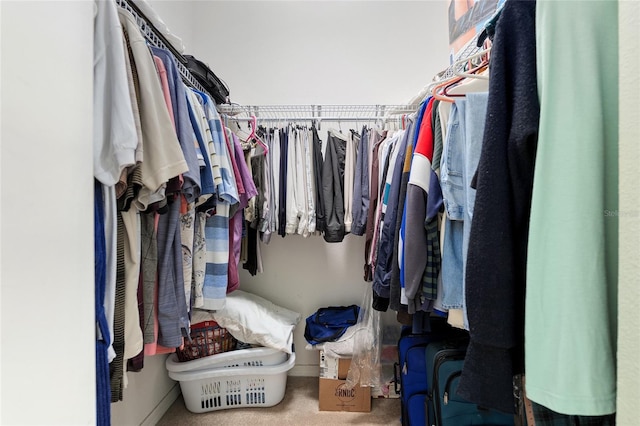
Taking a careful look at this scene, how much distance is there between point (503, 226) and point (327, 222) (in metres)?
1.22

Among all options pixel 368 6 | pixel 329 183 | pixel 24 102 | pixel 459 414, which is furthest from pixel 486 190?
pixel 368 6

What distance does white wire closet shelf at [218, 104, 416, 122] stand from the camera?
173 centimetres

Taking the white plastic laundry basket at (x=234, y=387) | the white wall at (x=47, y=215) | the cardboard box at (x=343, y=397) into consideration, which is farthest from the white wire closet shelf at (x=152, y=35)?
the cardboard box at (x=343, y=397)

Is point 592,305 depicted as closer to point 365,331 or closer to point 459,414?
point 459,414

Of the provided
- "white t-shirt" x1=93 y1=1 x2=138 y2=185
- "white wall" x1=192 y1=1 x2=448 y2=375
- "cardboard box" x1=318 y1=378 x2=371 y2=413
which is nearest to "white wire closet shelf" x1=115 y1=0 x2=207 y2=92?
"white t-shirt" x1=93 y1=1 x2=138 y2=185

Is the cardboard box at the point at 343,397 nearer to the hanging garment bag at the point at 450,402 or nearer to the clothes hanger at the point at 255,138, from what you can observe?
the hanging garment bag at the point at 450,402

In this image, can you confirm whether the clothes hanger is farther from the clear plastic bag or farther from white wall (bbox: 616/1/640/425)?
white wall (bbox: 616/1/640/425)

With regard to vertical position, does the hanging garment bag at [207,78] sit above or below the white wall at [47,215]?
above

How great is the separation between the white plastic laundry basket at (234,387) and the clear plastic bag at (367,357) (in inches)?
14.7

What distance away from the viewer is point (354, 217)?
1618 millimetres

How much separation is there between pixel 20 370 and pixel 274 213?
4.36ft

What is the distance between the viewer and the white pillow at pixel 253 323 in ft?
5.32

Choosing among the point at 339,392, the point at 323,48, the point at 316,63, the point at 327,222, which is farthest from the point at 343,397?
the point at 323,48

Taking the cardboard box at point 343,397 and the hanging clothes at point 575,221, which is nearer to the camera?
the hanging clothes at point 575,221
